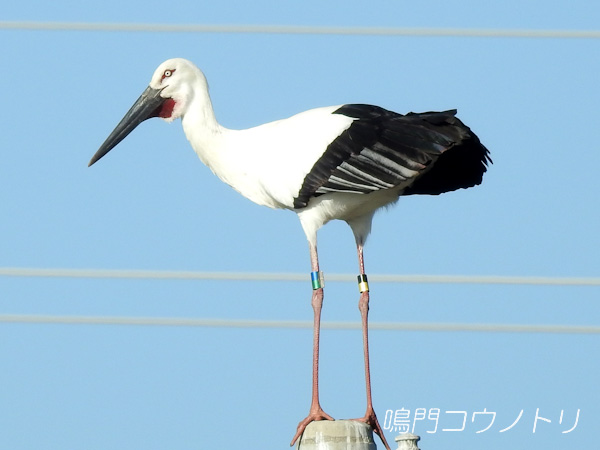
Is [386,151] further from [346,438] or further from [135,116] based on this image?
[135,116]

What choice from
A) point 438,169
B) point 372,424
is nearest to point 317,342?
point 372,424

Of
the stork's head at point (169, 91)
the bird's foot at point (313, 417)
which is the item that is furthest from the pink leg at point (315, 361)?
the stork's head at point (169, 91)

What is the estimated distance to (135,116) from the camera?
600 inches

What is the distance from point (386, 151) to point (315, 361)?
183 cm

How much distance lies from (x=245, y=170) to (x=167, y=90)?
1069mm

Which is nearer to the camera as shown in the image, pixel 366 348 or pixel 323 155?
pixel 323 155

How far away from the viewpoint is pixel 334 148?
1415cm

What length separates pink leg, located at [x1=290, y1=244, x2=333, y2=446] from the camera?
1370 centimetres

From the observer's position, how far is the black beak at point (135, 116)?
15125 mm

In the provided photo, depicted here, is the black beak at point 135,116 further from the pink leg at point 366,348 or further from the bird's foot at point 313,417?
the bird's foot at point 313,417

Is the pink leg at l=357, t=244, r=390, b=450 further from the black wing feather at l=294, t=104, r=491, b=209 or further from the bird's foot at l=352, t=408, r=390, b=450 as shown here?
the black wing feather at l=294, t=104, r=491, b=209

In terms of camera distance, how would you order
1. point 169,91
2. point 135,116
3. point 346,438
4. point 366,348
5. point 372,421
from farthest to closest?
point 135,116 < point 169,91 < point 366,348 < point 372,421 < point 346,438

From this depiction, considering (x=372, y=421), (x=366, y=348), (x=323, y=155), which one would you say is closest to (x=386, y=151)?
(x=323, y=155)

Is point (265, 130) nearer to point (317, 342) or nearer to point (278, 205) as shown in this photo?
point (278, 205)
